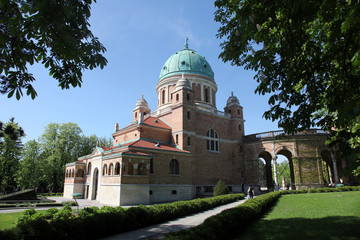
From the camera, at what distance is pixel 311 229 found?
28.9 ft

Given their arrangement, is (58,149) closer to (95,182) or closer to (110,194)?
(95,182)

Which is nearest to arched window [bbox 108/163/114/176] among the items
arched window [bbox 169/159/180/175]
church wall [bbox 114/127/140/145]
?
church wall [bbox 114/127/140/145]

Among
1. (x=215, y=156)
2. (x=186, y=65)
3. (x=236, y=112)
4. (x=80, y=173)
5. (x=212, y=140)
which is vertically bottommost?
(x=80, y=173)

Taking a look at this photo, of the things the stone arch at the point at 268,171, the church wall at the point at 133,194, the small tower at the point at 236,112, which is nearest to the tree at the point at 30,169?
the church wall at the point at 133,194

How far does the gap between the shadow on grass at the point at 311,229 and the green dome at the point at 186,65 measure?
30623 millimetres

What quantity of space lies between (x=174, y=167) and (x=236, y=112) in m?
15.8

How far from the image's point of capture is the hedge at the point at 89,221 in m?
8.51

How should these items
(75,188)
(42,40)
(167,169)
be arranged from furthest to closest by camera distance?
1. (75,188)
2. (167,169)
3. (42,40)

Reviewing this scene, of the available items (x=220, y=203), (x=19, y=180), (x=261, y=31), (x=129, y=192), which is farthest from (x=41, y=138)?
(x=261, y=31)

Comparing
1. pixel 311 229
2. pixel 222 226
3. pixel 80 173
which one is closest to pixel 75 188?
pixel 80 173

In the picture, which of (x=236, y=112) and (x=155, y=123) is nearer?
(x=155, y=123)

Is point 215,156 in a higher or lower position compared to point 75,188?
higher

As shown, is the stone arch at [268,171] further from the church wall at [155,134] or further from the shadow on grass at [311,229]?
the shadow on grass at [311,229]

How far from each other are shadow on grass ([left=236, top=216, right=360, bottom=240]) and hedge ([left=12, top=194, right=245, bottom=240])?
5645 mm
